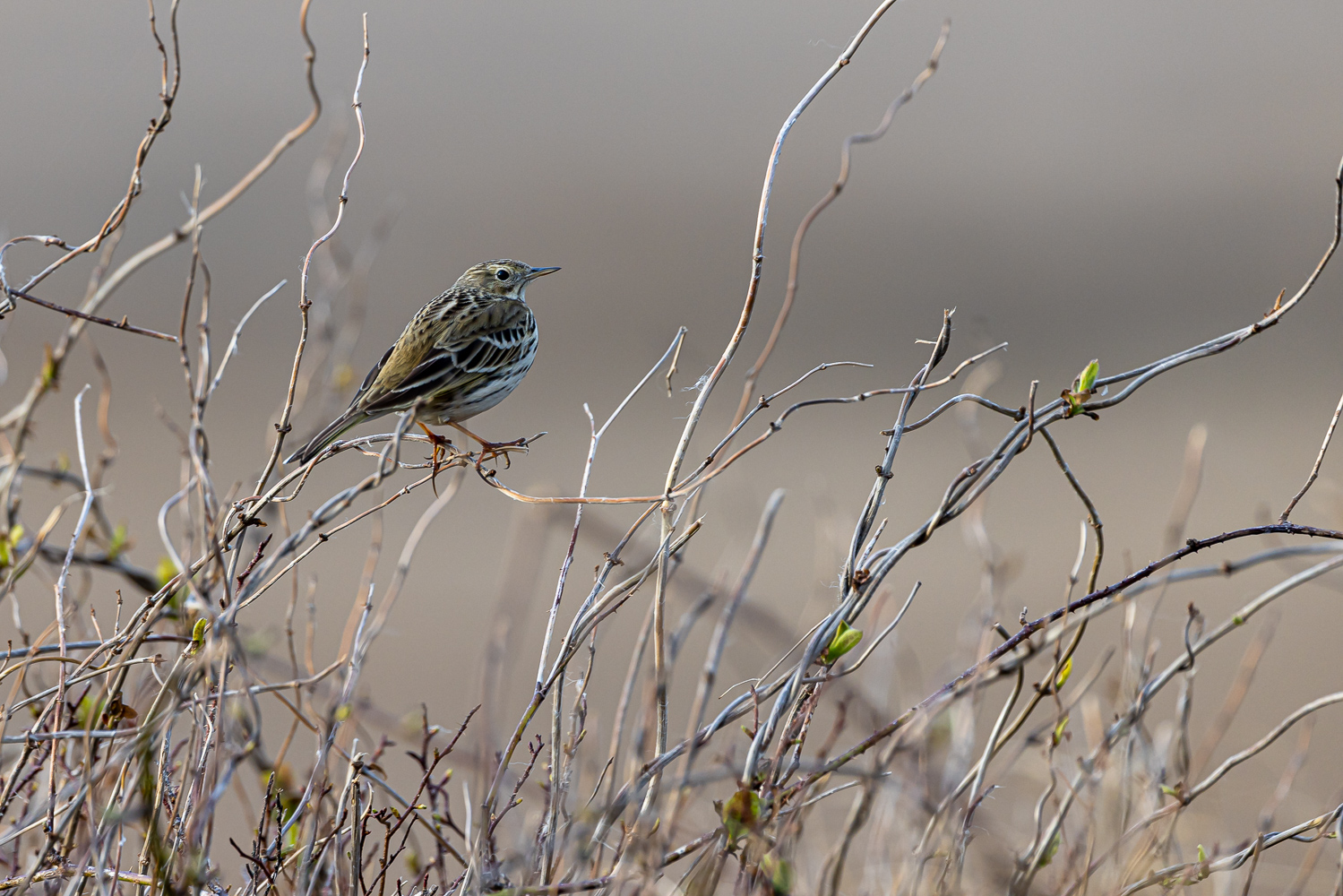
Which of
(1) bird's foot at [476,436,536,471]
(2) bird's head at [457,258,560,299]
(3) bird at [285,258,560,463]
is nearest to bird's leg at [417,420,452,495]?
(3) bird at [285,258,560,463]

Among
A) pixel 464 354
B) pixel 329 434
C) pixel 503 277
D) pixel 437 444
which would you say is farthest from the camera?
pixel 503 277

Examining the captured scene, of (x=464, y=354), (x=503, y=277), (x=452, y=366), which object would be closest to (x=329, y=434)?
(x=452, y=366)

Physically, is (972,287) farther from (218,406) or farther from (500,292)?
(500,292)

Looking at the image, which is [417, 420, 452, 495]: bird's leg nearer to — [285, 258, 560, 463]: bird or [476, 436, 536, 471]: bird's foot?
[285, 258, 560, 463]: bird

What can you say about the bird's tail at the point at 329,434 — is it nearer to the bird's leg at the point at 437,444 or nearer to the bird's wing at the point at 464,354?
the bird's wing at the point at 464,354

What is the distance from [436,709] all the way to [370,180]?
1632 cm

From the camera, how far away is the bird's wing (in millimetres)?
4961

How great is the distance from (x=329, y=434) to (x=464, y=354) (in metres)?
1.09

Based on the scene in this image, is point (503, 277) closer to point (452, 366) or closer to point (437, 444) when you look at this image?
point (452, 366)

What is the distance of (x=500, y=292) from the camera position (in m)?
6.48

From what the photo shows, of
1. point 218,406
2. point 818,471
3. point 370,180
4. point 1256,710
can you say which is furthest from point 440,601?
point 370,180

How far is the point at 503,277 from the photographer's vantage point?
658 cm

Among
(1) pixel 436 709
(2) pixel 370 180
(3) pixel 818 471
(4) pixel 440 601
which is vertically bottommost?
(1) pixel 436 709

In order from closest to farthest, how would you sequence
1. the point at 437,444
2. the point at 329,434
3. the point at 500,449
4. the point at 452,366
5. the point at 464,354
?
the point at 329,434
the point at 500,449
the point at 437,444
the point at 452,366
the point at 464,354
